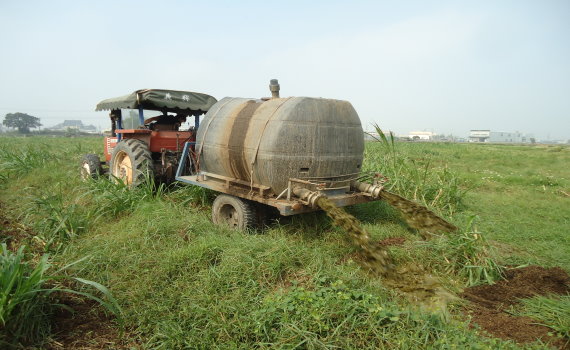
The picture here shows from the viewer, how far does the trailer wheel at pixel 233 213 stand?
483cm

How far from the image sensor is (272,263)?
367 cm

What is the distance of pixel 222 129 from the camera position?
517cm

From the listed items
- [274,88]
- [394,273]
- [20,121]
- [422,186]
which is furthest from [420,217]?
[20,121]

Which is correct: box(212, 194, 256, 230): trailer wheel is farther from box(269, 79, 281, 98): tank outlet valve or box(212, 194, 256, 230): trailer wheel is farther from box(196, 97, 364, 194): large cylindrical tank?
box(269, 79, 281, 98): tank outlet valve

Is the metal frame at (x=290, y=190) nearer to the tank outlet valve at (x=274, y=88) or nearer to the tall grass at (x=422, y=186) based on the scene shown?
the tank outlet valve at (x=274, y=88)

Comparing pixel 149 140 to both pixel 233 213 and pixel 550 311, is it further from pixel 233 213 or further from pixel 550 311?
pixel 550 311

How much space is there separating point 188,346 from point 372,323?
1488 millimetres

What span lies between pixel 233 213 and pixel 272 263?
1.78 metres

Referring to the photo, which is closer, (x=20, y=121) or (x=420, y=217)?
(x=420, y=217)

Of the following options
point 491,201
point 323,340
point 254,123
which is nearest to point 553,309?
point 323,340

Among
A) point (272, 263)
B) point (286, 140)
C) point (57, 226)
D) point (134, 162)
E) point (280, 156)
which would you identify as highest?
point (286, 140)

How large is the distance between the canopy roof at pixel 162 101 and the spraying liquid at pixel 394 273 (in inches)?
168

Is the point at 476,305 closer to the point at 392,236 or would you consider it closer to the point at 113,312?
the point at 392,236

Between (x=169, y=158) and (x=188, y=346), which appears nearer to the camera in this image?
(x=188, y=346)
